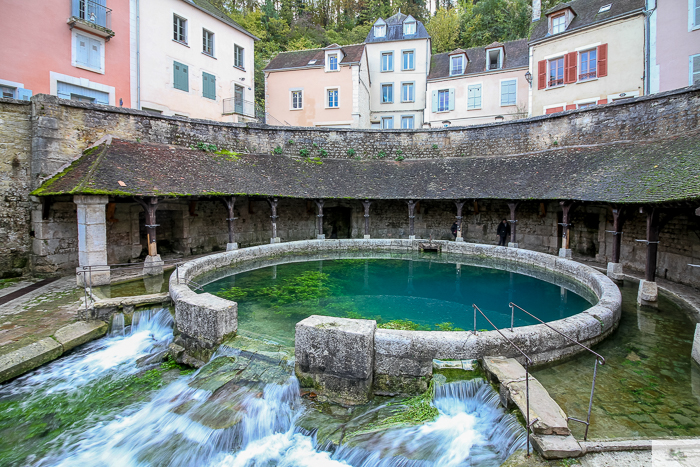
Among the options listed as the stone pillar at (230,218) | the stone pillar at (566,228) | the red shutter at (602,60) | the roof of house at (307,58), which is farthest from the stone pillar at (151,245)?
the red shutter at (602,60)

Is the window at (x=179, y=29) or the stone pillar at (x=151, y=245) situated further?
the window at (x=179, y=29)

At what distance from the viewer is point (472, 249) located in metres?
11.7

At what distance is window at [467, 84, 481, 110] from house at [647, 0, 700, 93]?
699 cm

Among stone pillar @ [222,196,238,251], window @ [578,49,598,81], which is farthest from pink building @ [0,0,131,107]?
window @ [578,49,598,81]

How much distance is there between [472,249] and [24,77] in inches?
567

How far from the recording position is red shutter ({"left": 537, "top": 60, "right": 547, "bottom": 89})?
15336mm

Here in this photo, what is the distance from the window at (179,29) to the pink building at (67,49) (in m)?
1.84

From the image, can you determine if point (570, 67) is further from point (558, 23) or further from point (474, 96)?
point (474, 96)

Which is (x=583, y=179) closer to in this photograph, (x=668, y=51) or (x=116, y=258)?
(x=668, y=51)

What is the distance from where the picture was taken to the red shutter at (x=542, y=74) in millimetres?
15336

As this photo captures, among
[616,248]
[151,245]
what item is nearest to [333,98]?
[151,245]

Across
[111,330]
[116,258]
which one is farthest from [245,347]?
[116,258]

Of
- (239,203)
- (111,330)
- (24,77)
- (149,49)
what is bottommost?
(111,330)

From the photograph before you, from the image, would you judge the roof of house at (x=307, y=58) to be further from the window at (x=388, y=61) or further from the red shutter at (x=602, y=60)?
the red shutter at (x=602, y=60)
